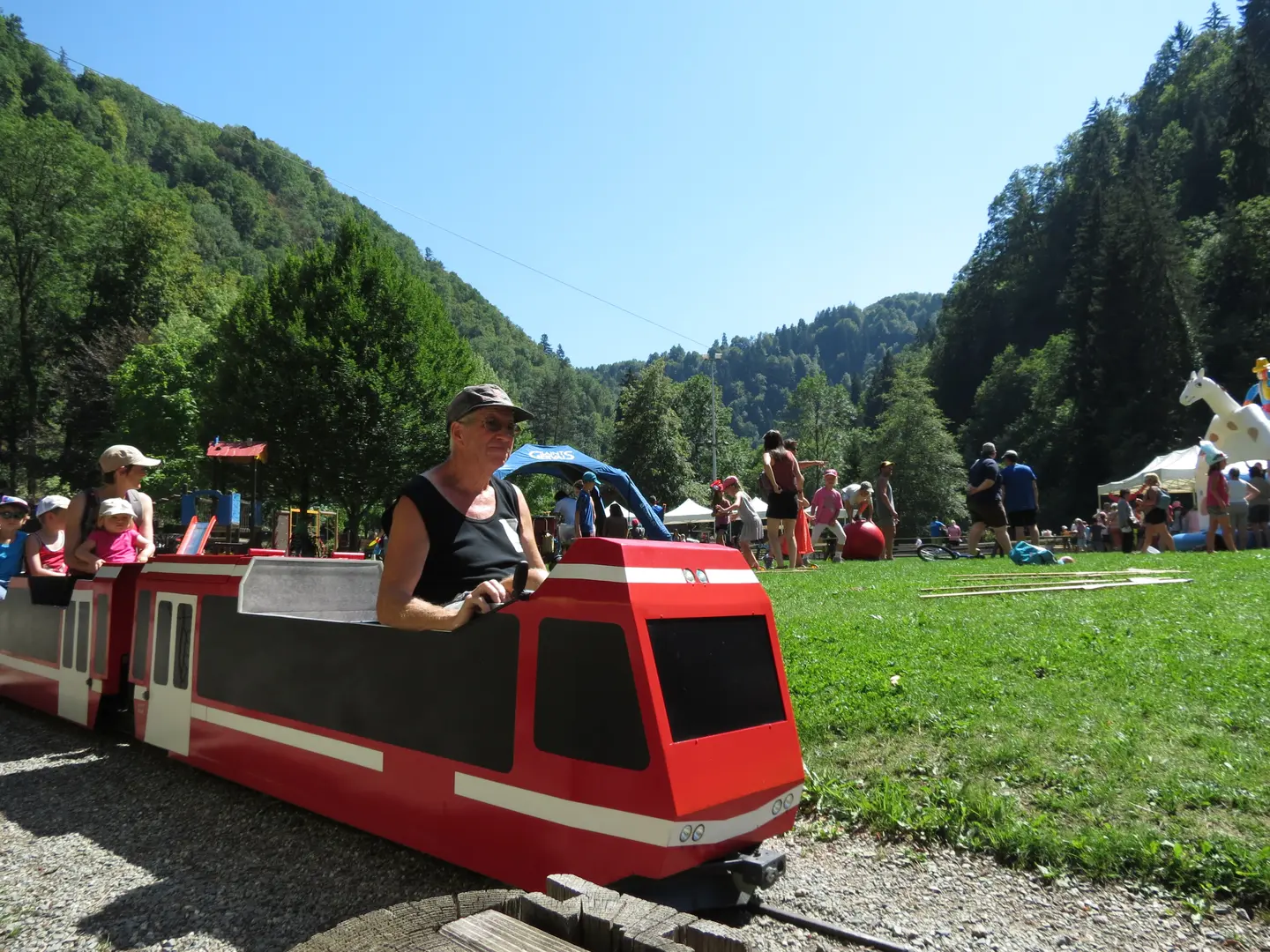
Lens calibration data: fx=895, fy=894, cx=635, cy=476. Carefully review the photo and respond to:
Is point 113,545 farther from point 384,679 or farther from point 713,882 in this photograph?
point 713,882

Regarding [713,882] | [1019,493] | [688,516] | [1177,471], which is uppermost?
[1177,471]

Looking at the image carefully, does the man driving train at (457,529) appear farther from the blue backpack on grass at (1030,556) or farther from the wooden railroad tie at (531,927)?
the blue backpack on grass at (1030,556)

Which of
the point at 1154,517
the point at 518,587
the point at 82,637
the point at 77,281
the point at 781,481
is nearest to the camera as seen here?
the point at 518,587

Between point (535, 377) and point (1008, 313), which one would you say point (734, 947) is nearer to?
point (1008, 313)

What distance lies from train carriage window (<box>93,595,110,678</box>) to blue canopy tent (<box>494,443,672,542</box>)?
36.3 feet

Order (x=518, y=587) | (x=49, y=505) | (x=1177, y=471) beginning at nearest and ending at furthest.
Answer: (x=518, y=587) → (x=49, y=505) → (x=1177, y=471)

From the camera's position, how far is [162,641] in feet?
18.8

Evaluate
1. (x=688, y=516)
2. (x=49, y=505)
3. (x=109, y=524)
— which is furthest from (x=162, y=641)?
(x=688, y=516)

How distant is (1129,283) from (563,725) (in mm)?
74244

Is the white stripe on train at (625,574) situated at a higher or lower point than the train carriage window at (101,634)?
higher

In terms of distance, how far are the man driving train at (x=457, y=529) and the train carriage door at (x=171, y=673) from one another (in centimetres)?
212

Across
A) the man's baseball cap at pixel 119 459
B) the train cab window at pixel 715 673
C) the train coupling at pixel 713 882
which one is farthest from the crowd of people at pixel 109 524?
the train coupling at pixel 713 882

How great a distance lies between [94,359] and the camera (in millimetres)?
52688

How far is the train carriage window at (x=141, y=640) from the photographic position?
591cm
